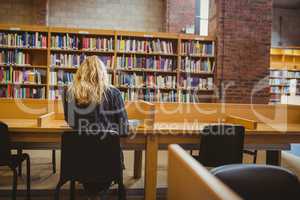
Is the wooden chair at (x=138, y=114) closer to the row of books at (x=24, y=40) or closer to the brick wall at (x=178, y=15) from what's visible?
the row of books at (x=24, y=40)

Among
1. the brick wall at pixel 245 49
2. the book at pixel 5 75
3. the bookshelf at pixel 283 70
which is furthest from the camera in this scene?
the bookshelf at pixel 283 70

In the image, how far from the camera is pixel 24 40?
641 centimetres

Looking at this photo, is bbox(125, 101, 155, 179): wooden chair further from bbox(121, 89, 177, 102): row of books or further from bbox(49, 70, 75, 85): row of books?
bbox(49, 70, 75, 85): row of books

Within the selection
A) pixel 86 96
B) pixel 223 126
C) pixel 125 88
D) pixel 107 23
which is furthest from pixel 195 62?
pixel 86 96

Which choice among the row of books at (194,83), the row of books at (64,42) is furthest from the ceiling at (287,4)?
the row of books at (64,42)

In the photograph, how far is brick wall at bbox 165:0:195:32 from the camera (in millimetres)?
8711

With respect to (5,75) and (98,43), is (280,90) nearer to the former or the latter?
(98,43)

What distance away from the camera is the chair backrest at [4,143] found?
2762 millimetres

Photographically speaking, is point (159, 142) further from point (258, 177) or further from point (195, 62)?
point (195, 62)

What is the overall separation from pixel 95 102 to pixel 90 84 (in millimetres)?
158

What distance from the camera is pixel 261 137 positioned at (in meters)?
3.34

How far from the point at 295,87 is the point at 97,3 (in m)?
7.10

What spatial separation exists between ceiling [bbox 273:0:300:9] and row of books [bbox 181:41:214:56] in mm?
6291

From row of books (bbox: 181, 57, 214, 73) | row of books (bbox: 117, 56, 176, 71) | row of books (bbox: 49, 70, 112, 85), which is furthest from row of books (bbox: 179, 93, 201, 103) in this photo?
row of books (bbox: 49, 70, 112, 85)
